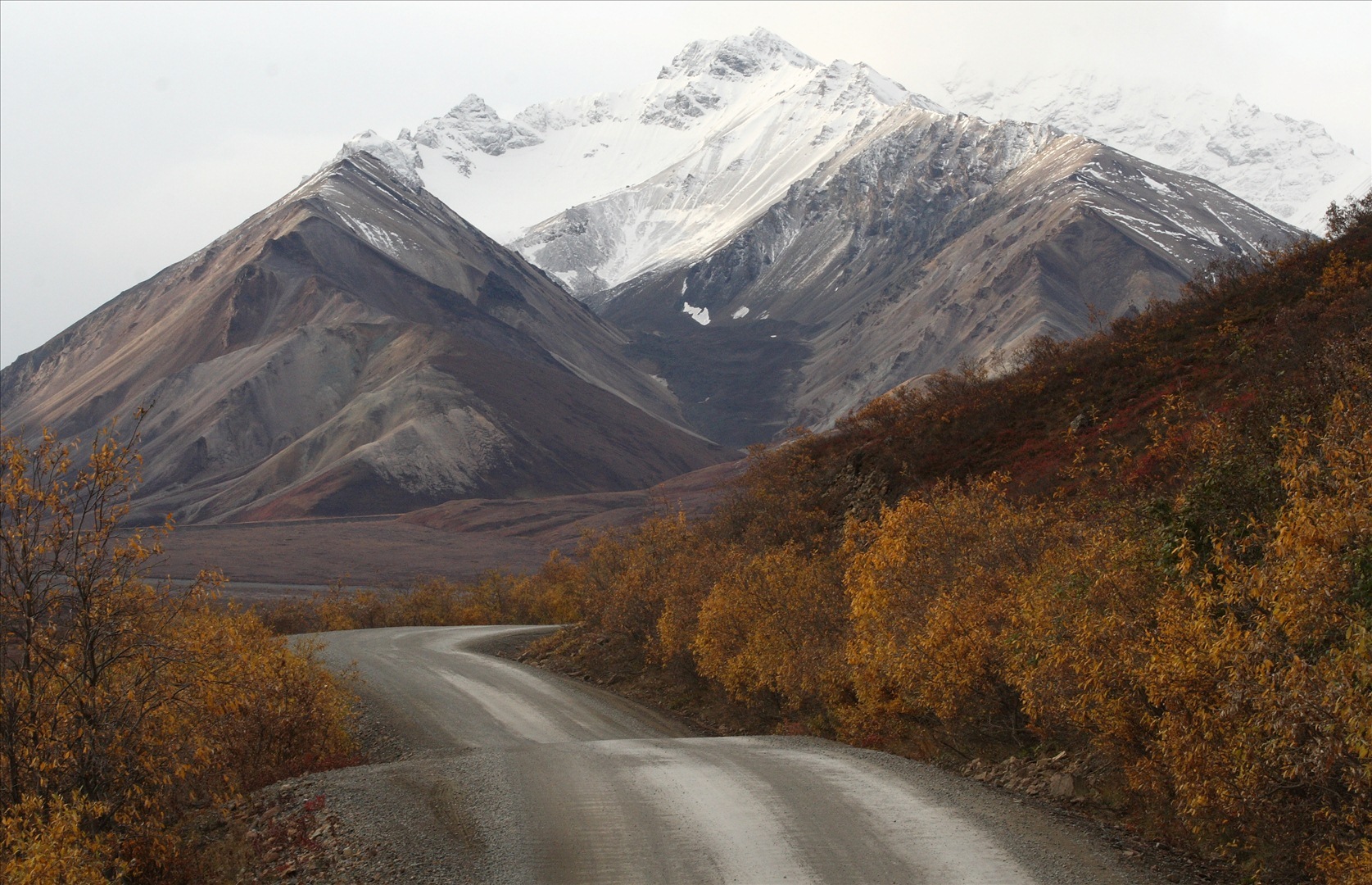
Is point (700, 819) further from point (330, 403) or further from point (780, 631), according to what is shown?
point (330, 403)

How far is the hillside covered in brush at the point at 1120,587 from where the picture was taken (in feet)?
30.8

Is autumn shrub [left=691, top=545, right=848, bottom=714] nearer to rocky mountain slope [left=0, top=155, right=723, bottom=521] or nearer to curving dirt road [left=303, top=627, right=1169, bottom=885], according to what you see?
curving dirt road [left=303, top=627, right=1169, bottom=885]

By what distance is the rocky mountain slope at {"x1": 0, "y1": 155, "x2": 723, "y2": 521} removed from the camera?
137250 mm

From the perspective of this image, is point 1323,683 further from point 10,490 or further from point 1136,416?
point 1136,416

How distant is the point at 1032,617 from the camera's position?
1389cm

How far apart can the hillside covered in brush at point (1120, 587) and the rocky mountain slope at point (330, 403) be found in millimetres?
102492

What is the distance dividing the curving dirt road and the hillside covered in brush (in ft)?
4.64

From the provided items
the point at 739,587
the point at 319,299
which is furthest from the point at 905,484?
the point at 319,299

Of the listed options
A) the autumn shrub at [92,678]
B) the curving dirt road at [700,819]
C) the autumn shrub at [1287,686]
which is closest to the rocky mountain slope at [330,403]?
the autumn shrub at [92,678]

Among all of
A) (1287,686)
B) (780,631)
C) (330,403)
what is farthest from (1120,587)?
(330,403)

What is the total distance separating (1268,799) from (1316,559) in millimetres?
2177

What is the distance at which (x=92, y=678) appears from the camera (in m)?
13.3

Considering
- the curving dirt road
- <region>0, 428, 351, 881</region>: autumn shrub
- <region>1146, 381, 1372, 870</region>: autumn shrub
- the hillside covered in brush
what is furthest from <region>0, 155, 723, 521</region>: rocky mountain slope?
<region>1146, 381, 1372, 870</region>: autumn shrub

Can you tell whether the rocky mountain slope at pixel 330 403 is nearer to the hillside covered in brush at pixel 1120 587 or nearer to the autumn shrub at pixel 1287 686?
the hillside covered in brush at pixel 1120 587
